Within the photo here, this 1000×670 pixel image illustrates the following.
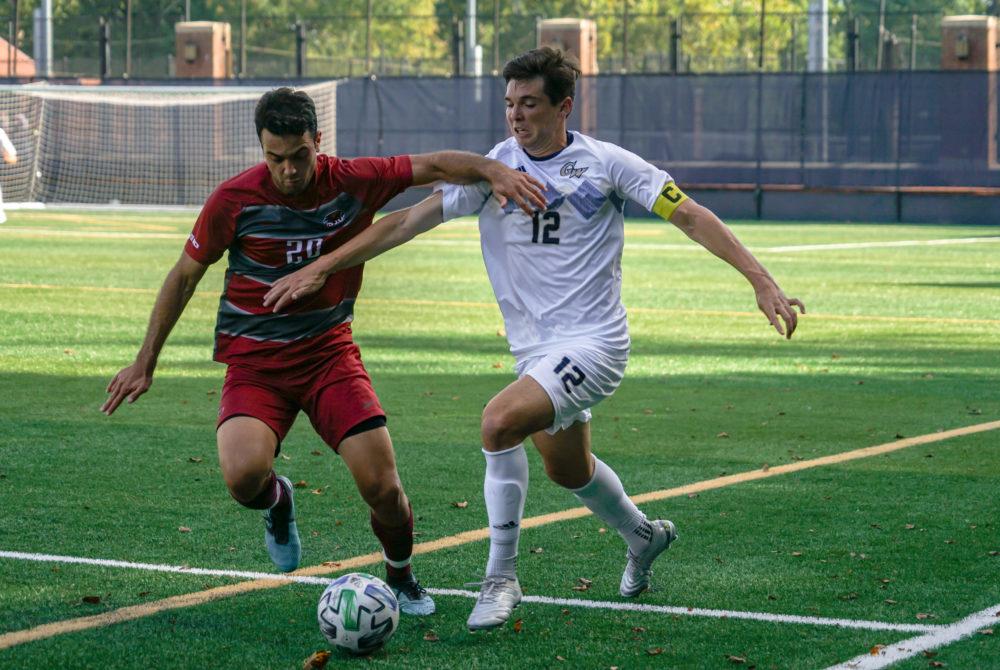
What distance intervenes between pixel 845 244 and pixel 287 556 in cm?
2539

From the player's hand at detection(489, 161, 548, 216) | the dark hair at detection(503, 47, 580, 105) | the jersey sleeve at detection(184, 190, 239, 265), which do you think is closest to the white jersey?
the player's hand at detection(489, 161, 548, 216)

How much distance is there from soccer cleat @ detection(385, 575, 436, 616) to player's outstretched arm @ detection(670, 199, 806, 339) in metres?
1.58

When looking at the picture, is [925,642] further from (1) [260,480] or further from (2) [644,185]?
(1) [260,480]

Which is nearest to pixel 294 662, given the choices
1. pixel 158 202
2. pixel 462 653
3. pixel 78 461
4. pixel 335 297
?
pixel 462 653

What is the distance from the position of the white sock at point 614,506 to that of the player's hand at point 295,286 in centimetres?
129

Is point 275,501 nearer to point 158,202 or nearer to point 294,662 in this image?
point 294,662

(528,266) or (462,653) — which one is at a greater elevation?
(528,266)

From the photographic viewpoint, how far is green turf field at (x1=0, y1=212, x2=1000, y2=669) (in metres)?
5.80

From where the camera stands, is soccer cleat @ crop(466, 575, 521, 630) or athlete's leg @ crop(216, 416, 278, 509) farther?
athlete's leg @ crop(216, 416, 278, 509)

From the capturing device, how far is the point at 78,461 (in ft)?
30.5

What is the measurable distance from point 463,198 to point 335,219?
18.8 inches

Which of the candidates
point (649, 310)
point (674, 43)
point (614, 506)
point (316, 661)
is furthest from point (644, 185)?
point (674, 43)

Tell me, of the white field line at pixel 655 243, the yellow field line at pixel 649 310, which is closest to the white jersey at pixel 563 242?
the yellow field line at pixel 649 310

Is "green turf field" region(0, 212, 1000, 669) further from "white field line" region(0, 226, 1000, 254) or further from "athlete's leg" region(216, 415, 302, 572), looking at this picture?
"white field line" region(0, 226, 1000, 254)
